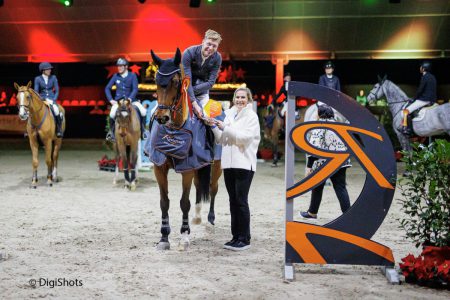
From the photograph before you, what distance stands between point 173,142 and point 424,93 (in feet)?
25.6

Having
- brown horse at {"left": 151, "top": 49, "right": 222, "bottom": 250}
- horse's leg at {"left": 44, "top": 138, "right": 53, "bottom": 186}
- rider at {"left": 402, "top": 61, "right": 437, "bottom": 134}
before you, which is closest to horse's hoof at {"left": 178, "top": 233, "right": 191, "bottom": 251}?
brown horse at {"left": 151, "top": 49, "right": 222, "bottom": 250}

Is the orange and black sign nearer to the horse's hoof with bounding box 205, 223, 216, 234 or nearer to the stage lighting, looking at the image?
the horse's hoof with bounding box 205, 223, 216, 234

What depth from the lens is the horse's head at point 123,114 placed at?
9352 mm

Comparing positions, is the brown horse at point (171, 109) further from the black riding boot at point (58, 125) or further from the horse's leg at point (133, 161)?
the black riding boot at point (58, 125)

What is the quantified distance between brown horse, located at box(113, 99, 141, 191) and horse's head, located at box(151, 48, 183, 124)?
4.60m

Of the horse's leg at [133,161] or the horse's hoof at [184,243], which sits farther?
the horse's leg at [133,161]

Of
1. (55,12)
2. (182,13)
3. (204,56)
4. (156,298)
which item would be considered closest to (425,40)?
(182,13)

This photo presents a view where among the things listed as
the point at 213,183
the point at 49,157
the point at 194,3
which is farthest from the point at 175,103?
the point at 194,3

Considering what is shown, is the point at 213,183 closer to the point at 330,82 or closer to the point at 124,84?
the point at 124,84

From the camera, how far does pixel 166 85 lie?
15.9 feet

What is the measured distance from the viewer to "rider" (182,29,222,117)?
5395 millimetres

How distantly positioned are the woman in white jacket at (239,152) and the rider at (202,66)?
14.3 inches

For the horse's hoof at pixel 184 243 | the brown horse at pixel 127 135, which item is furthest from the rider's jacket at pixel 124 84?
the horse's hoof at pixel 184 243

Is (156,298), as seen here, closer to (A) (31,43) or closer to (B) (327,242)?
(B) (327,242)
